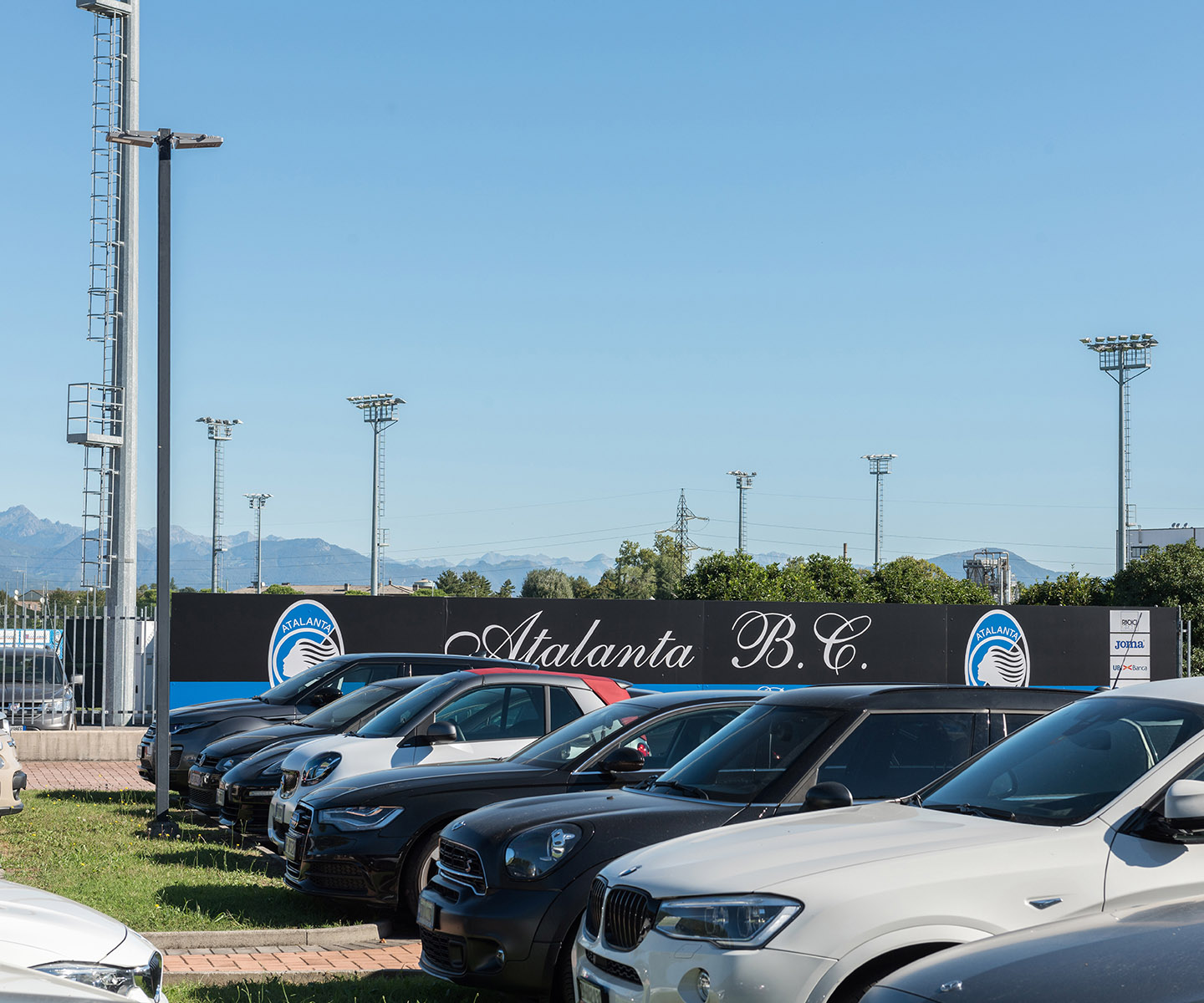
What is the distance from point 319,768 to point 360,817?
1969 millimetres

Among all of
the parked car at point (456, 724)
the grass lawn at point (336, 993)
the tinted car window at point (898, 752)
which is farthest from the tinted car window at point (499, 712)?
the tinted car window at point (898, 752)

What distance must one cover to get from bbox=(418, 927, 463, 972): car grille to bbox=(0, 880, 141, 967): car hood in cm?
155

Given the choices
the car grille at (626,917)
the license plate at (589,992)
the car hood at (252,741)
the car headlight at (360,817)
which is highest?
the car grille at (626,917)

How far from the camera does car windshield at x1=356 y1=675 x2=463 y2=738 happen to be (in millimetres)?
10141

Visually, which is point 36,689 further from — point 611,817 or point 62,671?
point 611,817

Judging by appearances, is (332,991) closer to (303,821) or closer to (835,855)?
(303,821)

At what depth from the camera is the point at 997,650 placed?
2297cm

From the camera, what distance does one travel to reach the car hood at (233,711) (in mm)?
13648

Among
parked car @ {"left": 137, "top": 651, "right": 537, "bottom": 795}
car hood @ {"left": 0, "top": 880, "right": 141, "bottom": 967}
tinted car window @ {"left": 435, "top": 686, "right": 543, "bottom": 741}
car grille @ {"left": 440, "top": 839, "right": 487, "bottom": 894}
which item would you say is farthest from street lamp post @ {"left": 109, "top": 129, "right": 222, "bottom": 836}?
car hood @ {"left": 0, "top": 880, "right": 141, "bottom": 967}

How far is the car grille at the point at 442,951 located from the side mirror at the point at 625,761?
1490 millimetres

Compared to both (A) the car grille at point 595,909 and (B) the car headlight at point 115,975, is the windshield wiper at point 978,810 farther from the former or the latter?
(B) the car headlight at point 115,975

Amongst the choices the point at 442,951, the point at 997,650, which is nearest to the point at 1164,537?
the point at 997,650

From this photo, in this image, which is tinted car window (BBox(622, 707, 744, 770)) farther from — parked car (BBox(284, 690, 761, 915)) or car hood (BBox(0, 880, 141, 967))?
car hood (BBox(0, 880, 141, 967))

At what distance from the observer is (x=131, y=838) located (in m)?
11.7
